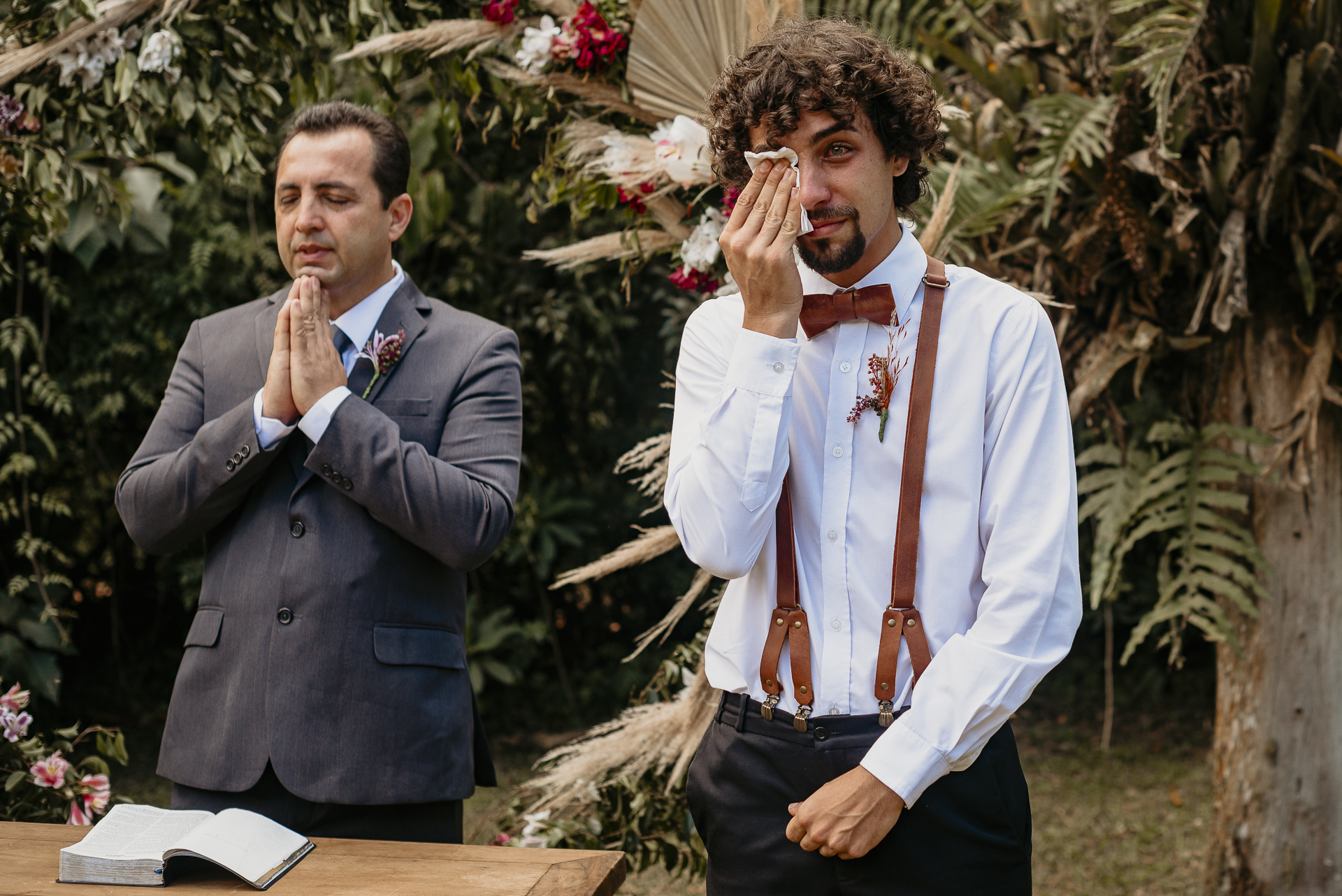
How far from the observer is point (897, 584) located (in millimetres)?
1454

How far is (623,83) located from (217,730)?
1.70 metres

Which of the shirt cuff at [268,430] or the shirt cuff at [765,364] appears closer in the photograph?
the shirt cuff at [765,364]

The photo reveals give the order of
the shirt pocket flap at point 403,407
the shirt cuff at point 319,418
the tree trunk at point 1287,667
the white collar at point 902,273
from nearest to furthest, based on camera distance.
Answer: the white collar at point 902,273 → the shirt cuff at point 319,418 → the shirt pocket flap at point 403,407 → the tree trunk at point 1287,667

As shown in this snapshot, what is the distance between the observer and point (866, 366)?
157 centimetres

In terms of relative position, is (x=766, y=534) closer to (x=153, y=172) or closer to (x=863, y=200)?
(x=863, y=200)

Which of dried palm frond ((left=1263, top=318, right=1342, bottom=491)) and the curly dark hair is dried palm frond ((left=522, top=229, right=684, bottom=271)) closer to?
the curly dark hair

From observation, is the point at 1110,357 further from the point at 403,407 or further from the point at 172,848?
the point at 172,848

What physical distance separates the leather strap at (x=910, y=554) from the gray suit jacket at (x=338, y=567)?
0.76 m

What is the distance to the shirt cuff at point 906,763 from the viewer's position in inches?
53.7

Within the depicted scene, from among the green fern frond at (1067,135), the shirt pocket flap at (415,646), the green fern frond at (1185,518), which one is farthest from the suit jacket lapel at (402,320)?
the green fern frond at (1185,518)

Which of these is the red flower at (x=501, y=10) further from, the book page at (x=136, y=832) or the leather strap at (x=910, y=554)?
the book page at (x=136, y=832)

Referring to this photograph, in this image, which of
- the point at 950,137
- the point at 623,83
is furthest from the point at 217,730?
the point at 950,137

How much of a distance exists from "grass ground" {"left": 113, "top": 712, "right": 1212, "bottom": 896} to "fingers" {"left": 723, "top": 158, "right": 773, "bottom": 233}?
89.2 inches

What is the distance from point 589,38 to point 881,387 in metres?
1.42
